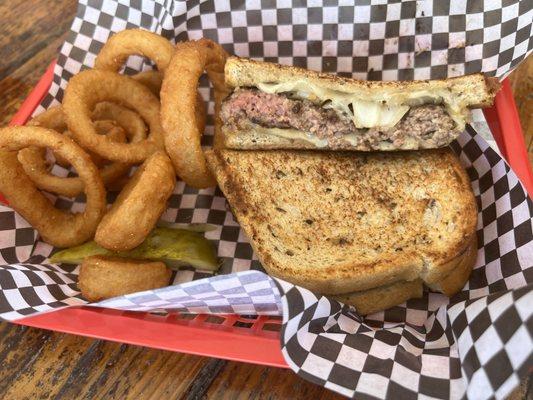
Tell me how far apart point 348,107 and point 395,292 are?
65cm

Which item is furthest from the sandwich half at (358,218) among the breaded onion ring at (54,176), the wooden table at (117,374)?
the breaded onion ring at (54,176)

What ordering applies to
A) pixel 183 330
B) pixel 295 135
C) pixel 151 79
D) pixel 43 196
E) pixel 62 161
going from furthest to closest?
pixel 151 79, pixel 62 161, pixel 43 196, pixel 295 135, pixel 183 330

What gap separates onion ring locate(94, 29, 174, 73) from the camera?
85.0 inches

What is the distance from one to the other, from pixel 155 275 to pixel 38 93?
1.06 meters

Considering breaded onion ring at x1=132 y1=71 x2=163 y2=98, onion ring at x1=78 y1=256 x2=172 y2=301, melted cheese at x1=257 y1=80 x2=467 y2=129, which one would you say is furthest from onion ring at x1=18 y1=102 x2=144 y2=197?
melted cheese at x1=257 y1=80 x2=467 y2=129

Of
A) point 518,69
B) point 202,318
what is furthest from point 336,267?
point 518,69

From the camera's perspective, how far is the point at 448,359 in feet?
5.08

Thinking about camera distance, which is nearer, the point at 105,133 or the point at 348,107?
the point at 348,107

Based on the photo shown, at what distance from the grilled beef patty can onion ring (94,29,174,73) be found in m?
0.42

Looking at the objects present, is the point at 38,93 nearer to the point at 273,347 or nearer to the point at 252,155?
the point at 252,155

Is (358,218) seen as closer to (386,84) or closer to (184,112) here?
(386,84)

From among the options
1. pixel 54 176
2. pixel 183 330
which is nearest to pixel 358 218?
pixel 183 330

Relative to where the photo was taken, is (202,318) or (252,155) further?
(252,155)

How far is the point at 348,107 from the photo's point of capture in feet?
6.09
